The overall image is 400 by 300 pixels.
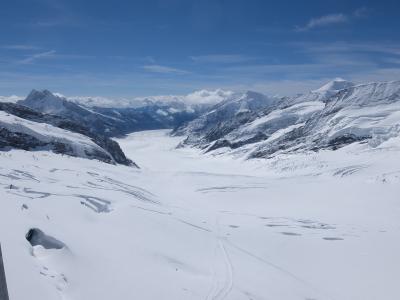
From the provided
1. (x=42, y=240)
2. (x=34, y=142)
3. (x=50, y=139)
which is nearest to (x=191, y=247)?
(x=42, y=240)

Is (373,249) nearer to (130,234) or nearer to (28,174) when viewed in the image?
(130,234)

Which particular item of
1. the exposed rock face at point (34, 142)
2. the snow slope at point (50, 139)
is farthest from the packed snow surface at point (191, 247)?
the snow slope at point (50, 139)

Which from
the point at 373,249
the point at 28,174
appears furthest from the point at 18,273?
the point at 28,174

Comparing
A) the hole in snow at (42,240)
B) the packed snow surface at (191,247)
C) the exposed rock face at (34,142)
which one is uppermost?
the exposed rock face at (34,142)

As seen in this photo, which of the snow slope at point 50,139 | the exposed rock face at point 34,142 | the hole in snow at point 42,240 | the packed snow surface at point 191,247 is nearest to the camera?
the packed snow surface at point 191,247

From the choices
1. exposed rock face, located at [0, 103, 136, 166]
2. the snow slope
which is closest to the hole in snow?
exposed rock face, located at [0, 103, 136, 166]

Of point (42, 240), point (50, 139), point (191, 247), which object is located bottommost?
point (191, 247)

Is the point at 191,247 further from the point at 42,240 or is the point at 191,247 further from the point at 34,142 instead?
the point at 34,142

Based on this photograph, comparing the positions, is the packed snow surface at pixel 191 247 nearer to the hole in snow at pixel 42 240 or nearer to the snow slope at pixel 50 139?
the hole in snow at pixel 42 240
